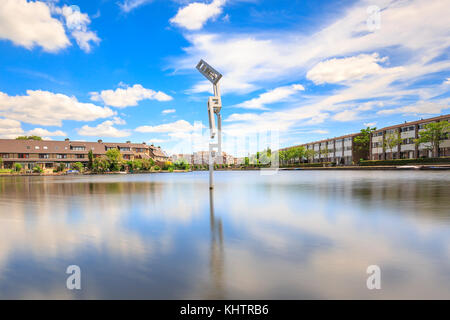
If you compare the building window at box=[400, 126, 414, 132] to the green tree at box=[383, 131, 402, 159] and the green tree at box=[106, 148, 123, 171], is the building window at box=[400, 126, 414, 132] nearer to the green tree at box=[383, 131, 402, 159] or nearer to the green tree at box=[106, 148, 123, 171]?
the green tree at box=[383, 131, 402, 159]

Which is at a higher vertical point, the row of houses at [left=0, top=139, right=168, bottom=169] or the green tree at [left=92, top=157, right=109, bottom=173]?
the row of houses at [left=0, top=139, right=168, bottom=169]

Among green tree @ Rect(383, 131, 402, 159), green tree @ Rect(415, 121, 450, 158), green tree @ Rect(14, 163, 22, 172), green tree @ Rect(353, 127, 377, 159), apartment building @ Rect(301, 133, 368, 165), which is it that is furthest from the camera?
apartment building @ Rect(301, 133, 368, 165)

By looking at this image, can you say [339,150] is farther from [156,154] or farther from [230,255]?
[230,255]

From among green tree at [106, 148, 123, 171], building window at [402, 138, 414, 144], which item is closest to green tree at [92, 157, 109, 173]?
green tree at [106, 148, 123, 171]

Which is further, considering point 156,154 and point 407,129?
point 156,154

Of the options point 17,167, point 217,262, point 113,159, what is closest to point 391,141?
point 217,262

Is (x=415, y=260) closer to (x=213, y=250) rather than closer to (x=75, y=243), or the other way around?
(x=213, y=250)

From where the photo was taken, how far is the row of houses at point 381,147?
59.8 m

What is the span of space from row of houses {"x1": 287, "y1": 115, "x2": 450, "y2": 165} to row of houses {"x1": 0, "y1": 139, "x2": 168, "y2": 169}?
74.3 m

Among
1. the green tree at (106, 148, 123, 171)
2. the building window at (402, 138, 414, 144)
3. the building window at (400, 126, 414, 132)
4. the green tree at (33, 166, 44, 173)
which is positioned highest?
the building window at (400, 126, 414, 132)

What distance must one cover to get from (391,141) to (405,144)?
13.3 feet

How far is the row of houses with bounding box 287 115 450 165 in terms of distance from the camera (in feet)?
196

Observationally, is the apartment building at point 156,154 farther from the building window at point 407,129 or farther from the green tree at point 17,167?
the building window at point 407,129

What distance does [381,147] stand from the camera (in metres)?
71.9
